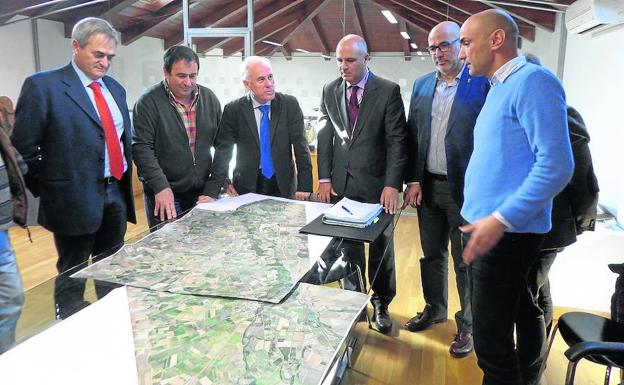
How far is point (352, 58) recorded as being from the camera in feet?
7.77

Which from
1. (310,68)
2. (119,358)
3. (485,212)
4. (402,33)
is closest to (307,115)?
(310,68)

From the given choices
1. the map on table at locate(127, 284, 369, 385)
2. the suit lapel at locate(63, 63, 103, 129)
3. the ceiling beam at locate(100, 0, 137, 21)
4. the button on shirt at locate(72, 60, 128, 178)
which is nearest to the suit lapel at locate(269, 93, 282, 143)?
the button on shirt at locate(72, 60, 128, 178)

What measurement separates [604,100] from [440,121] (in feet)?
6.40

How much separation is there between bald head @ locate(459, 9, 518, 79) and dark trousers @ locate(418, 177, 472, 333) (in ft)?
2.83

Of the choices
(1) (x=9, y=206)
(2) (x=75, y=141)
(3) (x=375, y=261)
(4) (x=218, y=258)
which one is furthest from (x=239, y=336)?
(2) (x=75, y=141)

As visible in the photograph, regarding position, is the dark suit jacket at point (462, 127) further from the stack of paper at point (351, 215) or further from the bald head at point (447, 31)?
the stack of paper at point (351, 215)

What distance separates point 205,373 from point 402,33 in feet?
14.1

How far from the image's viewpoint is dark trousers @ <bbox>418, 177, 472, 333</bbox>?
7.72ft

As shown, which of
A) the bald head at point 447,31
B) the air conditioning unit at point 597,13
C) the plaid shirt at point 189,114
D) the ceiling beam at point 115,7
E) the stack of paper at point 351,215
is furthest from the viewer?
the ceiling beam at point 115,7

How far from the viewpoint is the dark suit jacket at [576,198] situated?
72.6 inches

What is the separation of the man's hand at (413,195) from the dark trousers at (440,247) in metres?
0.03

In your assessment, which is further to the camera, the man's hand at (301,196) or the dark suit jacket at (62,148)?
the man's hand at (301,196)

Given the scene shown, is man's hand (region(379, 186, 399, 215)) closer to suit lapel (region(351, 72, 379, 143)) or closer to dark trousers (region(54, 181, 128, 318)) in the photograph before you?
suit lapel (region(351, 72, 379, 143))

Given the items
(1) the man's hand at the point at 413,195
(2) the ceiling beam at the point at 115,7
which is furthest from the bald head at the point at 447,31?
(2) the ceiling beam at the point at 115,7
